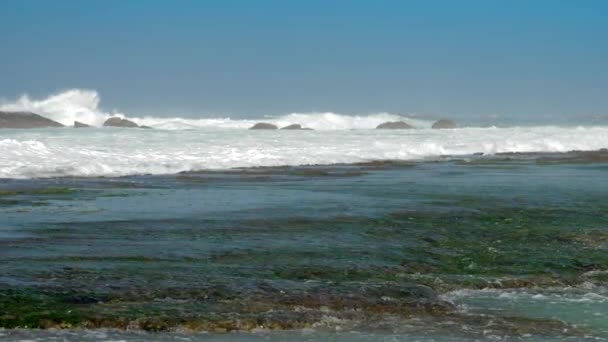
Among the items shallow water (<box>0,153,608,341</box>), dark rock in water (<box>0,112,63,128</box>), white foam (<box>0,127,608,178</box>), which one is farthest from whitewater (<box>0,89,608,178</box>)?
dark rock in water (<box>0,112,63,128</box>)

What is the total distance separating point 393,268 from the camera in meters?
9.12

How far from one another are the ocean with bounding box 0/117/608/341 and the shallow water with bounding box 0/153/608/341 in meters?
0.02

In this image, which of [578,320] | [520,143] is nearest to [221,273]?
[578,320]

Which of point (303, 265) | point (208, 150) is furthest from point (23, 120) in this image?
point (303, 265)

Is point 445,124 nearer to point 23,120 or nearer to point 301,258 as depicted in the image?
point 23,120

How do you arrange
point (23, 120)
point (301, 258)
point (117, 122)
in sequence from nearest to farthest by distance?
1. point (301, 258)
2. point (23, 120)
3. point (117, 122)

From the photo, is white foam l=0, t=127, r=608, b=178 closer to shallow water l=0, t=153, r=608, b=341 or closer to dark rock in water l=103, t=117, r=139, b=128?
shallow water l=0, t=153, r=608, b=341

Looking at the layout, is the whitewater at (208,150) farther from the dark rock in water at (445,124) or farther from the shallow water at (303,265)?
the dark rock in water at (445,124)

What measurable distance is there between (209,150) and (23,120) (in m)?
28.7

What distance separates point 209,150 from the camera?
31.2 m

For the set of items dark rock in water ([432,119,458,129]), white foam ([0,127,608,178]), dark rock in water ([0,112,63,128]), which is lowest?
white foam ([0,127,608,178])

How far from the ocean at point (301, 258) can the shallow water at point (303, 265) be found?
21mm

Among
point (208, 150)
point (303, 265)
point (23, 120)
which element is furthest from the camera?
point (23, 120)

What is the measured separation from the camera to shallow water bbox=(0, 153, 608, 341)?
6.90 meters
